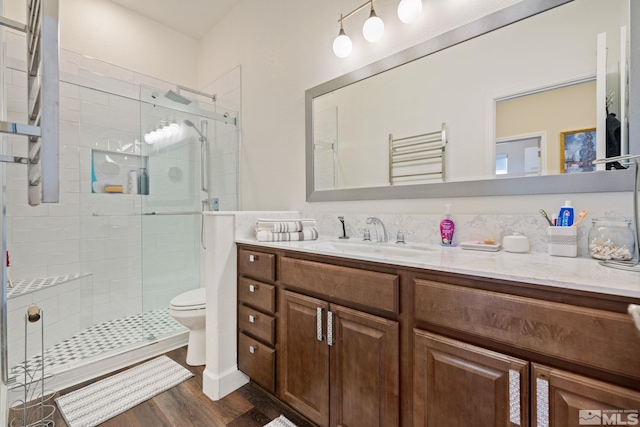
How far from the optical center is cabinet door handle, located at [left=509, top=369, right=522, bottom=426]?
0.78m

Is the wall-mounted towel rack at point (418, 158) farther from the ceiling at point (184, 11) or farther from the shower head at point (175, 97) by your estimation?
the ceiling at point (184, 11)

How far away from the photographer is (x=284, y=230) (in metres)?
1.70

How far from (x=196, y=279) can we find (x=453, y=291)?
2389 millimetres

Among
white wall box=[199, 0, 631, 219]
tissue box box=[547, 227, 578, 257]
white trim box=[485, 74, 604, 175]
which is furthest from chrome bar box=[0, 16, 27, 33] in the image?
tissue box box=[547, 227, 578, 257]

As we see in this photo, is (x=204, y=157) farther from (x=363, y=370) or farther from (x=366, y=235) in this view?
(x=363, y=370)

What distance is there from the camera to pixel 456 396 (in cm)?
88

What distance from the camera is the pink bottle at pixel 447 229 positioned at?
1.39 m

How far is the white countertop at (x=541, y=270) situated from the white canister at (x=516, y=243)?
23 millimetres

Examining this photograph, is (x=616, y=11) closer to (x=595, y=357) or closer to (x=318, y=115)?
(x=595, y=357)

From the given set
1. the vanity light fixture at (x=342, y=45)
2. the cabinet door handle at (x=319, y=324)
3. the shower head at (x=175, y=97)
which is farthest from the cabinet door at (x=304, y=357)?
the shower head at (x=175, y=97)

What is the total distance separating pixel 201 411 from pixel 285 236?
1.06 meters

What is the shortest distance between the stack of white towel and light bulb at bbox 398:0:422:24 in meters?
1.23

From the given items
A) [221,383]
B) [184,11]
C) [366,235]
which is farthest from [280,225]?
[184,11]

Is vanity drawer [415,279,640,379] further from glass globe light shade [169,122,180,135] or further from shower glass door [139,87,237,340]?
glass globe light shade [169,122,180,135]
